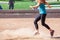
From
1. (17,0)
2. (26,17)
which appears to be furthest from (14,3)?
(26,17)

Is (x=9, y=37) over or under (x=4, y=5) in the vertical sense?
over

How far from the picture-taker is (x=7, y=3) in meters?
19.2

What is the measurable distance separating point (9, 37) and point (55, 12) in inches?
354

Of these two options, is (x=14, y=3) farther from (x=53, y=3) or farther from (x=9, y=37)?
(x=9, y=37)

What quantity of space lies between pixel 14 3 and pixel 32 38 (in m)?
11.1

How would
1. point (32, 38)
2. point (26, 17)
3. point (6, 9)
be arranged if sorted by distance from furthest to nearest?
point (6, 9), point (26, 17), point (32, 38)

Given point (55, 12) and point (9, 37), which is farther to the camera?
point (55, 12)

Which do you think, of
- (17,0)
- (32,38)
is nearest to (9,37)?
(32,38)

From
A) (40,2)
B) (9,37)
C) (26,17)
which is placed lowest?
(26,17)

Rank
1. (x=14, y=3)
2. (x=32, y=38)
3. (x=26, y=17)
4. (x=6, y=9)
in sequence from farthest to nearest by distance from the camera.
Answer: (x=14, y=3)
(x=6, y=9)
(x=26, y=17)
(x=32, y=38)

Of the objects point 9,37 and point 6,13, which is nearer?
point 9,37

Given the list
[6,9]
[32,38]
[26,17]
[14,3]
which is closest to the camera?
[32,38]

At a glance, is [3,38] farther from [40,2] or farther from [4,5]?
[4,5]

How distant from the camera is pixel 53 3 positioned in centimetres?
1847
